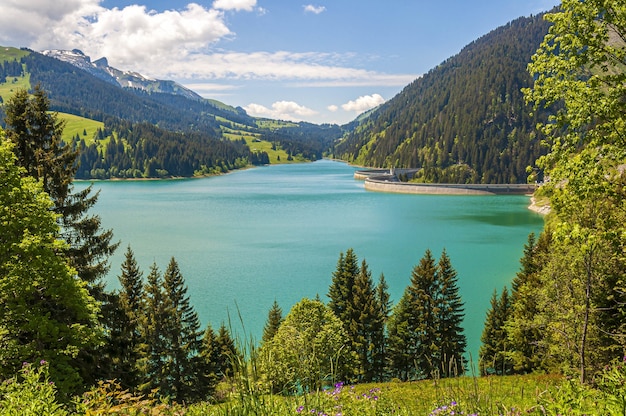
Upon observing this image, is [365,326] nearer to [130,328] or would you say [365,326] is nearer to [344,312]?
[344,312]

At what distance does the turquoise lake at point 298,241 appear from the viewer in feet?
136

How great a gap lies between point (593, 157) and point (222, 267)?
46.2 m

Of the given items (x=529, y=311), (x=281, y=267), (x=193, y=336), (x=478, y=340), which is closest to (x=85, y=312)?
(x=193, y=336)

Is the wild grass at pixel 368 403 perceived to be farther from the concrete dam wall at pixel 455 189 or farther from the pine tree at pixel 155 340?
the concrete dam wall at pixel 455 189

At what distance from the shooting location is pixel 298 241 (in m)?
65.2

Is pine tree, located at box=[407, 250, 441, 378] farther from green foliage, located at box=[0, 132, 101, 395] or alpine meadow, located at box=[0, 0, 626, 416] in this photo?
green foliage, located at box=[0, 132, 101, 395]

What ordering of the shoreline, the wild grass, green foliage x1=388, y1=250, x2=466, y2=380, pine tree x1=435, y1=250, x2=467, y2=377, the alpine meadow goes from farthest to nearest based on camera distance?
the shoreline, green foliage x1=388, y1=250, x2=466, y2=380, pine tree x1=435, y1=250, x2=467, y2=377, the alpine meadow, the wild grass

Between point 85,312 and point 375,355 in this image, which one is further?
point 375,355

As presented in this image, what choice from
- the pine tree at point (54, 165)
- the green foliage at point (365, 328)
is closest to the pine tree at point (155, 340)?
the pine tree at point (54, 165)

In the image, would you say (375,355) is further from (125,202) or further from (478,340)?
(125,202)

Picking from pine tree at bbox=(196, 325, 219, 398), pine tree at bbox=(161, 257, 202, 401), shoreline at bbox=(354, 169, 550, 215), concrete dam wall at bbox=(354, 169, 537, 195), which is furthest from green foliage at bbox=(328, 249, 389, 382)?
concrete dam wall at bbox=(354, 169, 537, 195)

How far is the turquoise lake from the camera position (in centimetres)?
4134

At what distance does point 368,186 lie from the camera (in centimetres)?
15312

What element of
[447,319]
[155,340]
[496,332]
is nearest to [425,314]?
[447,319]
